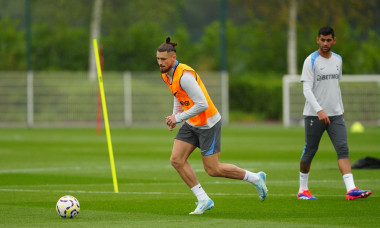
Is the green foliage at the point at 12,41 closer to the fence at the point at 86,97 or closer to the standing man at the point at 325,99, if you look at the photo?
the fence at the point at 86,97

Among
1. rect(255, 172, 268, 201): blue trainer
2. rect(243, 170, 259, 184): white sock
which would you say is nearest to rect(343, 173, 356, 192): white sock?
rect(255, 172, 268, 201): blue trainer

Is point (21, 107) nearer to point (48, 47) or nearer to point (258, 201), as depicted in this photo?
point (48, 47)

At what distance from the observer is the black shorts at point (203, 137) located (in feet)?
33.6

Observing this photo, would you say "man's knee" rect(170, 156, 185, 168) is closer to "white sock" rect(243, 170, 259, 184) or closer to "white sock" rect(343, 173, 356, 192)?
"white sock" rect(243, 170, 259, 184)

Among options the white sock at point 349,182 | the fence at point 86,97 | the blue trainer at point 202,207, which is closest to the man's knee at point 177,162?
the blue trainer at point 202,207

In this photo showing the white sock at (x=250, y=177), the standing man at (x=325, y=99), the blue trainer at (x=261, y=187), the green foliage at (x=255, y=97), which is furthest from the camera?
the green foliage at (x=255, y=97)

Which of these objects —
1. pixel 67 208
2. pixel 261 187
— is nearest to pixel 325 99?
pixel 261 187

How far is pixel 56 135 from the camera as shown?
32.2 m

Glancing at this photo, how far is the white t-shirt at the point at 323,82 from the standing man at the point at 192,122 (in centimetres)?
175

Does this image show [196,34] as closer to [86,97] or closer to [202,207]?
[86,97]

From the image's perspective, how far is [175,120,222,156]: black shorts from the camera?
Answer: 33.6 feet

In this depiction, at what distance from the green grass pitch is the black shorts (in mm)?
791

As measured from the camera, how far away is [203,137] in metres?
10.2

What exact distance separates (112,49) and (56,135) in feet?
50.1
